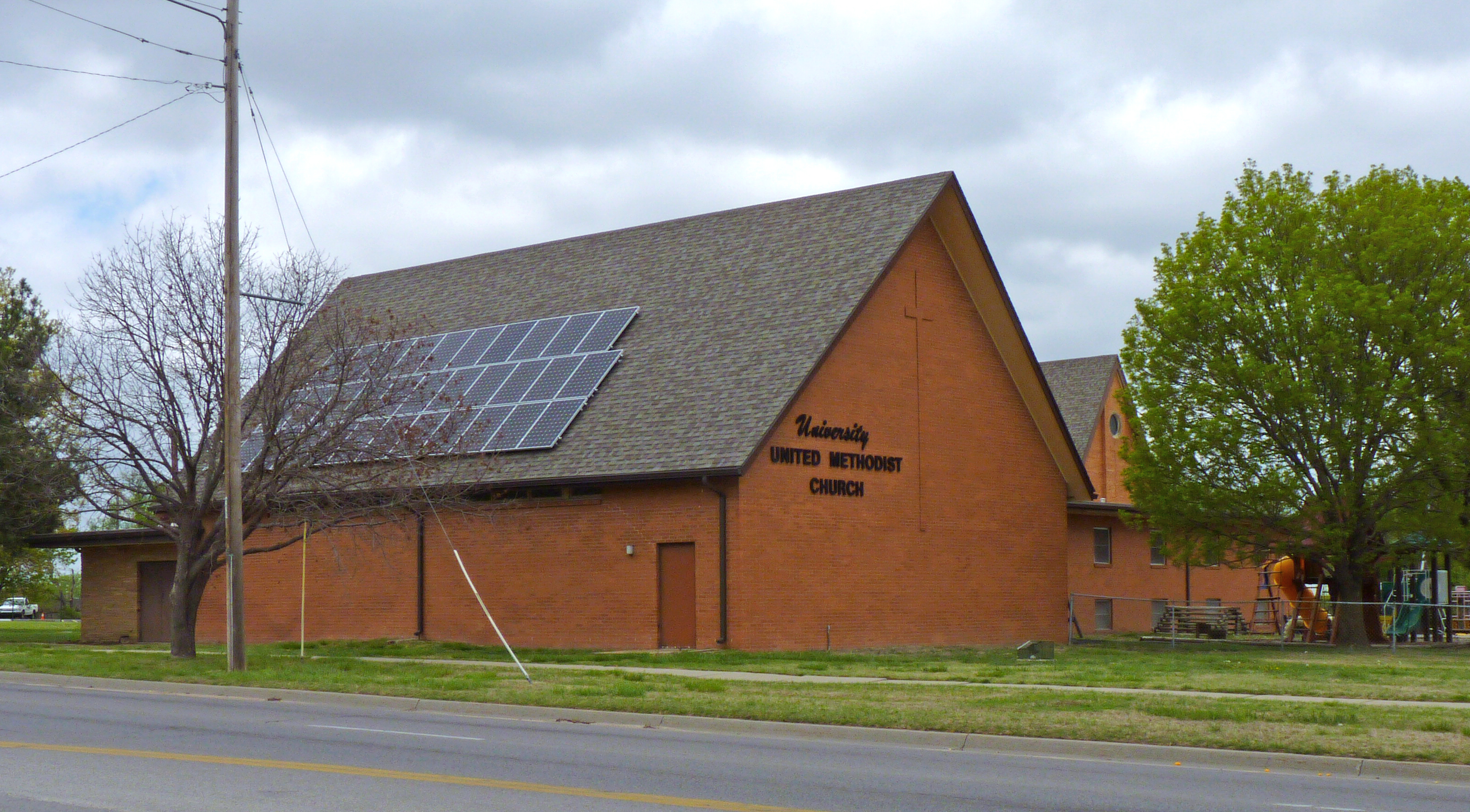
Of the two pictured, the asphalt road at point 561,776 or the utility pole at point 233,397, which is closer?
the asphalt road at point 561,776

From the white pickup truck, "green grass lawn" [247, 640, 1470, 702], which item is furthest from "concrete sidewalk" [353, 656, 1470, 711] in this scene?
the white pickup truck

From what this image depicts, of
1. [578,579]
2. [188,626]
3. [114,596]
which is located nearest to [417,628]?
[578,579]

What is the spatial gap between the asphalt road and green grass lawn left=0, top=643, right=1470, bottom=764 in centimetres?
86

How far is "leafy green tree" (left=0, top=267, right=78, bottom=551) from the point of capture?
958 inches

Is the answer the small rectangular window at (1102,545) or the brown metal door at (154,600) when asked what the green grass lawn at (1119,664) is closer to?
the brown metal door at (154,600)

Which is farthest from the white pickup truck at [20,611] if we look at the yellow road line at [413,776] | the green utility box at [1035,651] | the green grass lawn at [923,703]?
the yellow road line at [413,776]

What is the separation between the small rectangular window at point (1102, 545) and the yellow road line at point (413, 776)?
33418mm

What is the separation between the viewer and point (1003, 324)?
33125 mm

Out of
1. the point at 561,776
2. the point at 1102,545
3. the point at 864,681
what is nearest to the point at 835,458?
the point at 864,681

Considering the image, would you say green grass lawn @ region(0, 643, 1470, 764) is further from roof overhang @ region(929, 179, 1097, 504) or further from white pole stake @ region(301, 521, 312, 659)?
roof overhang @ region(929, 179, 1097, 504)

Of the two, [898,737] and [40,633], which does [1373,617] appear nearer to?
[898,737]

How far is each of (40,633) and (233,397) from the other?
91.2 ft

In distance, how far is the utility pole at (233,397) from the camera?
853 inches

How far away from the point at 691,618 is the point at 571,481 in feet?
11.5
